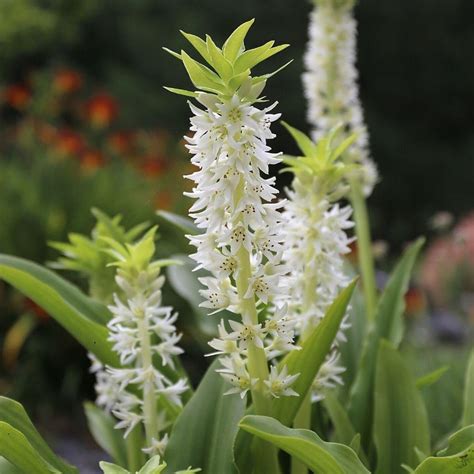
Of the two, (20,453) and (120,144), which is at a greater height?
(120,144)

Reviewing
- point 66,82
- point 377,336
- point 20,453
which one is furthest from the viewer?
point 66,82

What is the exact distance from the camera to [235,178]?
1.50m

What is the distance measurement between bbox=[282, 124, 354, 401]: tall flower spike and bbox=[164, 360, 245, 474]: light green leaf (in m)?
0.22

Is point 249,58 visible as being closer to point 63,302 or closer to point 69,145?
point 63,302

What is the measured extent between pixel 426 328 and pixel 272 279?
3508 mm

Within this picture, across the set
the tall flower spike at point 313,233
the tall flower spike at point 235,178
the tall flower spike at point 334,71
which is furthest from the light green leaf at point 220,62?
the tall flower spike at point 334,71

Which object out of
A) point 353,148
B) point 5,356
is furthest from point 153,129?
point 353,148

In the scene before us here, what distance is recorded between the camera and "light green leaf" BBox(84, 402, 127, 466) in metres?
2.40

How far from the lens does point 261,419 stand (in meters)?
1.49

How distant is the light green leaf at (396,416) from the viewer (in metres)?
2.01

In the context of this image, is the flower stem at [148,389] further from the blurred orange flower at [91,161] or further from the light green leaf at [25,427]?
the blurred orange flower at [91,161]

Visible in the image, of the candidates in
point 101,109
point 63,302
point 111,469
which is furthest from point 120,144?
point 111,469

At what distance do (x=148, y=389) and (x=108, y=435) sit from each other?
747mm

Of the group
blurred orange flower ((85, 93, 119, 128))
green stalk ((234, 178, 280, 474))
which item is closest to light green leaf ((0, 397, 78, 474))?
green stalk ((234, 178, 280, 474))
